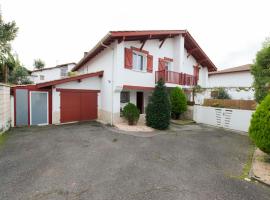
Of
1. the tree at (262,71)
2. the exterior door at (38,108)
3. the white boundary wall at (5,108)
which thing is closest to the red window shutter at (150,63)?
the tree at (262,71)

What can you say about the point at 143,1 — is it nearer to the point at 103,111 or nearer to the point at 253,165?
the point at 103,111

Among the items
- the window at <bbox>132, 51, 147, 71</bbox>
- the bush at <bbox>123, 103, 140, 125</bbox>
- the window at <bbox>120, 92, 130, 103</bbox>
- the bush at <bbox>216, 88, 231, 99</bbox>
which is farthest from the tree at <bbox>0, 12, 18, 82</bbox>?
the bush at <bbox>216, 88, 231, 99</bbox>

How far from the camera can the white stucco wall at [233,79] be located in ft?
67.6

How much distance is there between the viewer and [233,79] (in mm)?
22000

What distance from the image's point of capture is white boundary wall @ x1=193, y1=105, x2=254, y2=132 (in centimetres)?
1038

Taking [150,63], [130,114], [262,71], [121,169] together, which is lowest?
[121,169]

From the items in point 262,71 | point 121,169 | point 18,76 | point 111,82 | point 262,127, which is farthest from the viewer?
point 18,76

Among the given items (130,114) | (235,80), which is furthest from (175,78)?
(235,80)

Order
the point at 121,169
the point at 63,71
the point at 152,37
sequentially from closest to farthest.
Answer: the point at 121,169 → the point at 152,37 → the point at 63,71

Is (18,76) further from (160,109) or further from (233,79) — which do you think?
(233,79)

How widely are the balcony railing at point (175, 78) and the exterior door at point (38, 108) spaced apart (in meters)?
8.27

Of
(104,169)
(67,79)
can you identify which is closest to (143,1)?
(67,79)

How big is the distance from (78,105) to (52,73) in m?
16.5

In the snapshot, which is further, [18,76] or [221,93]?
[18,76]
